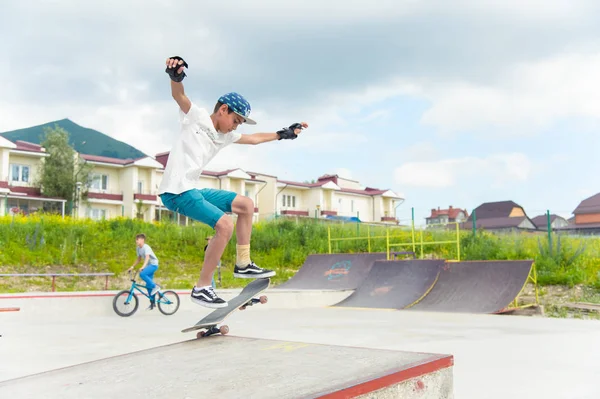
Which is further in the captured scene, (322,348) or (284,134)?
(284,134)

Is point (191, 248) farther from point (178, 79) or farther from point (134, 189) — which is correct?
point (134, 189)

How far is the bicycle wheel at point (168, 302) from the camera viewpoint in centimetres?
1048

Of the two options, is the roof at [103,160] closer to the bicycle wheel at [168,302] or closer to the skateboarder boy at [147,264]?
the bicycle wheel at [168,302]

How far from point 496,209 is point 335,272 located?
61914 millimetres

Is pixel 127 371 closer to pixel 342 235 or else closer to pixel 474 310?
pixel 474 310

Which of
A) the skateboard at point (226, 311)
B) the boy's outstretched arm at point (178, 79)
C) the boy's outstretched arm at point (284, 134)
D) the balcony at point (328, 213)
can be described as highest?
the balcony at point (328, 213)

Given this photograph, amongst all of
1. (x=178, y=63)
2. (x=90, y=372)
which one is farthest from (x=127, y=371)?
(x=178, y=63)

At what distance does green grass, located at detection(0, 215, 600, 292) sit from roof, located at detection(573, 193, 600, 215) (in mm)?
44396

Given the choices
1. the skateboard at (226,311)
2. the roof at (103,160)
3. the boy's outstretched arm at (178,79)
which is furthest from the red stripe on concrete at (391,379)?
the roof at (103,160)

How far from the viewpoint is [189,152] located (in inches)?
155

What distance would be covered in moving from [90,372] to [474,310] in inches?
345

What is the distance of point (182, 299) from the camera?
11.9m

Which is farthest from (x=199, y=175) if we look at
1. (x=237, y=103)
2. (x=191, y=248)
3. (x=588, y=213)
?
(x=588, y=213)

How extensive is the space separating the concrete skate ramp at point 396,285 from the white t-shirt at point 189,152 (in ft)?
27.5
